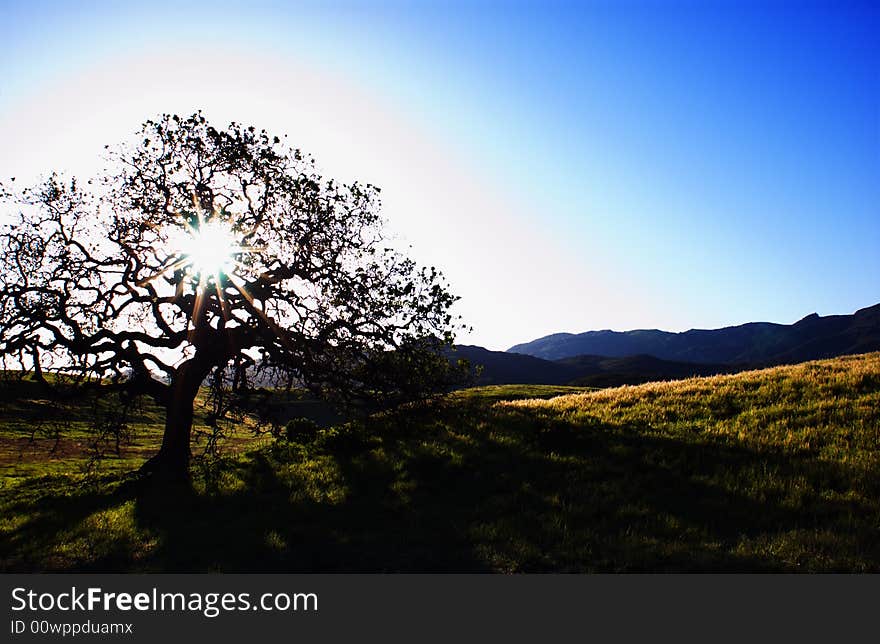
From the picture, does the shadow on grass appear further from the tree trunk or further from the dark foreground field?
the tree trunk

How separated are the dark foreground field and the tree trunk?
1003 millimetres

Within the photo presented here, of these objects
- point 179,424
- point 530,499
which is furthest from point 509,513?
point 179,424

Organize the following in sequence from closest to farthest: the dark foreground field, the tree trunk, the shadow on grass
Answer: the shadow on grass → the dark foreground field → the tree trunk

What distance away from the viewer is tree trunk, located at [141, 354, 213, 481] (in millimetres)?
18516

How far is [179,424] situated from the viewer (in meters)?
19.3

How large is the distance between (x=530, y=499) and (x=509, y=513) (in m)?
0.89

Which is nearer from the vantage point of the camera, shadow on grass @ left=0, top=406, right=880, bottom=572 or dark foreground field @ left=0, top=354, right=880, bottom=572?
shadow on grass @ left=0, top=406, right=880, bottom=572

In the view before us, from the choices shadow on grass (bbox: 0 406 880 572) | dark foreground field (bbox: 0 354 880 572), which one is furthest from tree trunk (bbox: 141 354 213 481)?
shadow on grass (bbox: 0 406 880 572)

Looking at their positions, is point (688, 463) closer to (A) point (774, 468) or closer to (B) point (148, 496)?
(A) point (774, 468)

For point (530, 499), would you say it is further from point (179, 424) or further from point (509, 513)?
point (179, 424)

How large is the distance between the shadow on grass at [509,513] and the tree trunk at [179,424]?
4.84 feet

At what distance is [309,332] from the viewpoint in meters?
19.5
